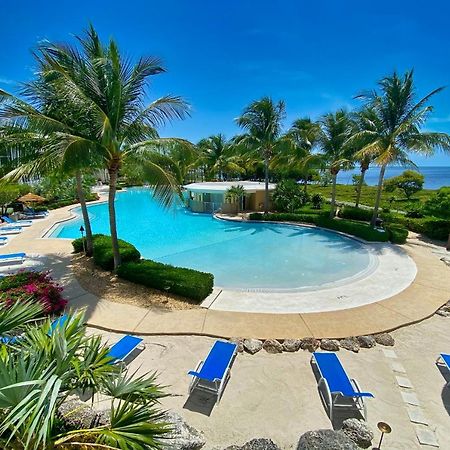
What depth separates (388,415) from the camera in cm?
488

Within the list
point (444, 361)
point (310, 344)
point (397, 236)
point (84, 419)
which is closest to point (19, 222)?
point (84, 419)

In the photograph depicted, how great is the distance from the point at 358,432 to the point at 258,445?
1695 mm

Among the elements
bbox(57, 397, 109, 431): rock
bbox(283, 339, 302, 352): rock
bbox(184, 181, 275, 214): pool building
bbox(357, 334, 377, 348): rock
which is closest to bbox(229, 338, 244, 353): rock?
bbox(283, 339, 302, 352): rock

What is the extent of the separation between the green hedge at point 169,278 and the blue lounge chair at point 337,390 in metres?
4.52

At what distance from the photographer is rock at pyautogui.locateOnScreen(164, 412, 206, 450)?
4.03 metres

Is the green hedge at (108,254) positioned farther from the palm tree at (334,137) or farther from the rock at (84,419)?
the palm tree at (334,137)

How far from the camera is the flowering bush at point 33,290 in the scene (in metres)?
7.60

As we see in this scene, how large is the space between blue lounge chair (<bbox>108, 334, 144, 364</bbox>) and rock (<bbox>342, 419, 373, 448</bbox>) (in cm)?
446

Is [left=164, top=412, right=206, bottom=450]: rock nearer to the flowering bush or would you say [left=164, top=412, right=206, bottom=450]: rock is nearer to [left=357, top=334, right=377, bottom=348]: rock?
[left=357, top=334, right=377, bottom=348]: rock

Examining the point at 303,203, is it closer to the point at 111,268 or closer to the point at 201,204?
the point at 201,204

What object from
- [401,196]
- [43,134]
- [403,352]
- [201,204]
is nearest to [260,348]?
[403,352]

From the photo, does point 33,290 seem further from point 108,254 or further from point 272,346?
point 272,346

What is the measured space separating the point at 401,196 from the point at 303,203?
51.7 ft

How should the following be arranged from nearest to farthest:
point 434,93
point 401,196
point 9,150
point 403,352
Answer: point 403,352 → point 9,150 → point 434,93 → point 401,196
